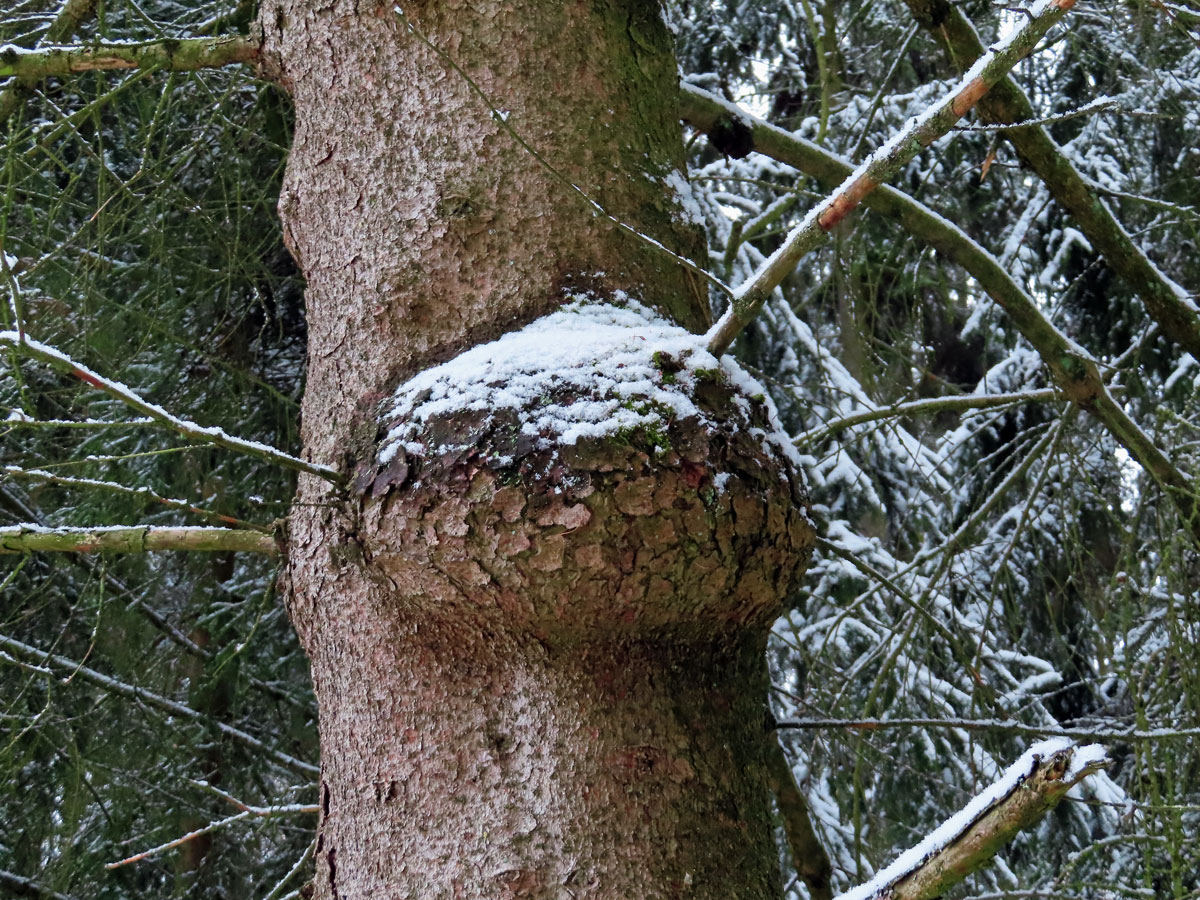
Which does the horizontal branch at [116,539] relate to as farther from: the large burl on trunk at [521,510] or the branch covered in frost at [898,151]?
the branch covered in frost at [898,151]

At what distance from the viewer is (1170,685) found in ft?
6.99

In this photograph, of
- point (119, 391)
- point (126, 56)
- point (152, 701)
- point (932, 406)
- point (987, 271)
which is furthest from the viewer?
point (152, 701)

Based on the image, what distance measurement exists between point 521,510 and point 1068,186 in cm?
123

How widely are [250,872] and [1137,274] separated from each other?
3.02 meters

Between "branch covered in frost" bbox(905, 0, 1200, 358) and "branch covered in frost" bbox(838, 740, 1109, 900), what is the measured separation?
120 centimetres

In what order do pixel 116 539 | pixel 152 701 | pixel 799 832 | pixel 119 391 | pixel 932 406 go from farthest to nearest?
1. pixel 152 701
2. pixel 932 406
3. pixel 799 832
4. pixel 116 539
5. pixel 119 391

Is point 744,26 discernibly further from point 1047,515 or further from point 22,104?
point 22,104

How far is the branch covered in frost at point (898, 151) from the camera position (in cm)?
81

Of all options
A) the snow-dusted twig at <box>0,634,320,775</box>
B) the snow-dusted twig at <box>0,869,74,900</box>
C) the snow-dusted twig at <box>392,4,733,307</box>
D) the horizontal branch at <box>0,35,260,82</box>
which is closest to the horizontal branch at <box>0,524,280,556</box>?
the snow-dusted twig at <box>392,4,733,307</box>

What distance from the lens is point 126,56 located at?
4.24 feet

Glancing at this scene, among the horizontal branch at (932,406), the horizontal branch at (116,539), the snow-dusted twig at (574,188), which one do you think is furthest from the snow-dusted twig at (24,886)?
the snow-dusted twig at (574,188)

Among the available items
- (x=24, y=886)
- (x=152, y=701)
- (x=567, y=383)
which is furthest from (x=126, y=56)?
(x=24, y=886)

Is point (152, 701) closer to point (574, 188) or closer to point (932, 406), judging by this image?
point (932, 406)

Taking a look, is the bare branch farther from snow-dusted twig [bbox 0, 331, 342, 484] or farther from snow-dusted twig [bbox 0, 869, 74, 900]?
snow-dusted twig [bbox 0, 869, 74, 900]
